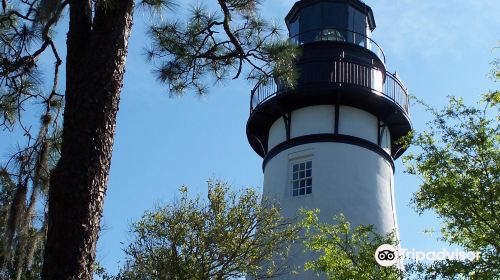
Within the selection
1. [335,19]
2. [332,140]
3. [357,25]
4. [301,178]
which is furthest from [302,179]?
[357,25]

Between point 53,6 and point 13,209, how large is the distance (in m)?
2.17

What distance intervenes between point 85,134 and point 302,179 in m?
12.7

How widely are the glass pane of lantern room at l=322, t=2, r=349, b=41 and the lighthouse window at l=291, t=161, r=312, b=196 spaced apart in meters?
4.22

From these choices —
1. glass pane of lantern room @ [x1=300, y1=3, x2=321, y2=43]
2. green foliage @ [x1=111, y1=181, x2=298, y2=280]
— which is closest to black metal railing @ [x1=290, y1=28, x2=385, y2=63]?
glass pane of lantern room @ [x1=300, y1=3, x2=321, y2=43]

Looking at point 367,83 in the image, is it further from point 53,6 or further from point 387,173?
point 53,6

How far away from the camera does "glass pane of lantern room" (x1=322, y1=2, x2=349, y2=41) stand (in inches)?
811

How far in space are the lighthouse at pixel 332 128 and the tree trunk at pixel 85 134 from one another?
10870 millimetres

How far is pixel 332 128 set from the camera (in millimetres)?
18547

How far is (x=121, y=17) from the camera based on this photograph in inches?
248

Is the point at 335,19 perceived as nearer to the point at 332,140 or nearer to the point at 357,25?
the point at 357,25

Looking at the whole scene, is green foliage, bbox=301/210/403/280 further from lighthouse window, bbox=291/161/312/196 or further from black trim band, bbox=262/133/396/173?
black trim band, bbox=262/133/396/173

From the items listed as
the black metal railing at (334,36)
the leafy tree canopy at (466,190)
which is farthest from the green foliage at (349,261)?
the black metal railing at (334,36)

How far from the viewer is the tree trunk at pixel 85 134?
525 cm

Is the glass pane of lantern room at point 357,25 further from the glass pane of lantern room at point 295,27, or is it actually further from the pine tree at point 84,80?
the pine tree at point 84,80
